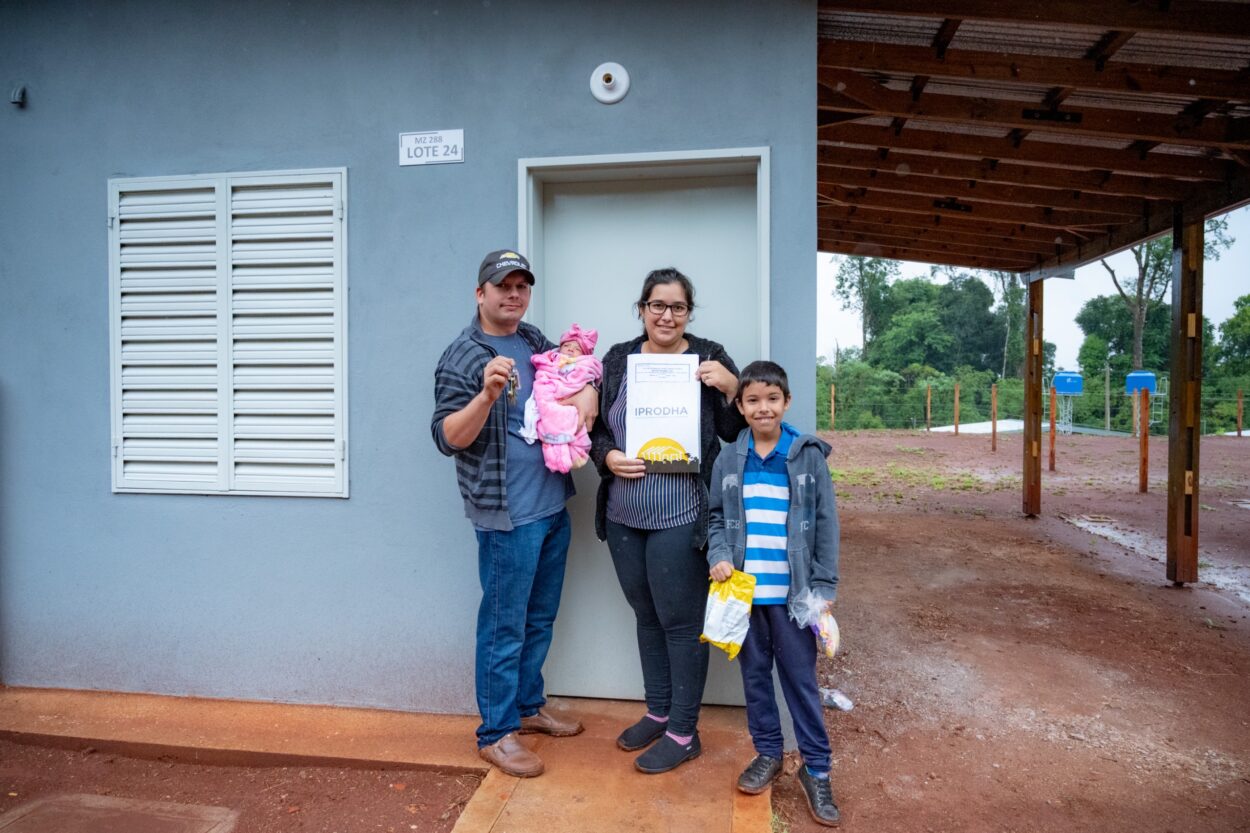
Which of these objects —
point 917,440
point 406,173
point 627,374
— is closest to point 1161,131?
point 627,374

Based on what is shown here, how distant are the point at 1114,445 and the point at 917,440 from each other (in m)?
4.70

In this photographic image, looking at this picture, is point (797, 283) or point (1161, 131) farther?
point (1161, 131)

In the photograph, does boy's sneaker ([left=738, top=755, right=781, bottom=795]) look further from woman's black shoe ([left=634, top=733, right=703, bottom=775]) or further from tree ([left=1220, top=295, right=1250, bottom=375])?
tree ([left=1220, top=295, right=1250, bottom=375])

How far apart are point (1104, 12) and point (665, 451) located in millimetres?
3195

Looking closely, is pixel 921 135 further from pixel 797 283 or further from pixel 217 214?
pixel 217 214

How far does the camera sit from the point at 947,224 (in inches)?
322

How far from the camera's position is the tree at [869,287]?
3828 cm

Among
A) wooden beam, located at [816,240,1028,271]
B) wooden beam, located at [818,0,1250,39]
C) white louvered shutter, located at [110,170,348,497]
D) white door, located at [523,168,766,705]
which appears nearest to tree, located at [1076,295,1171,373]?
wooden beam, located at [816,240,1028,271]

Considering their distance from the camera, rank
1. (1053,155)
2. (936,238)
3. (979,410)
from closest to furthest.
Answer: (1053,155)
(936,238)
(979,410)

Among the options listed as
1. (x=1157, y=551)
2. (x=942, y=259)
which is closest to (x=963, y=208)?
(x=942, y=259)

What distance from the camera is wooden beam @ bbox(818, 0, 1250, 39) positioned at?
Result: 3.69 m

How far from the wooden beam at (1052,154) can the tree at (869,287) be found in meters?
33.7

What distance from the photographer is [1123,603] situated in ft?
19.1

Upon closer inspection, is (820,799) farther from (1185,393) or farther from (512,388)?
(1185,393)
